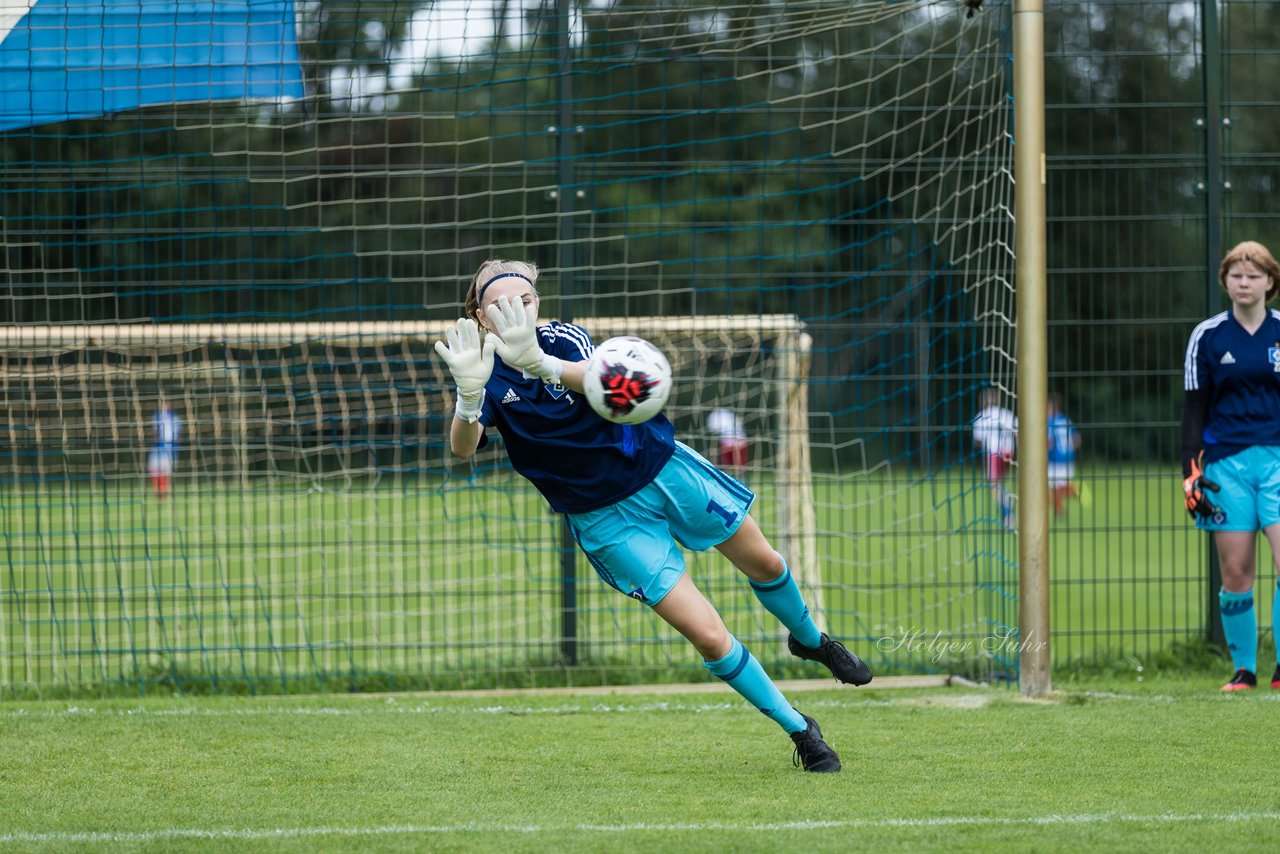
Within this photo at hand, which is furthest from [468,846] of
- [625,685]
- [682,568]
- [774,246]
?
[774,246]

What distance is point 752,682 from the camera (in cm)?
474

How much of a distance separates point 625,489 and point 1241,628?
11.1 feet

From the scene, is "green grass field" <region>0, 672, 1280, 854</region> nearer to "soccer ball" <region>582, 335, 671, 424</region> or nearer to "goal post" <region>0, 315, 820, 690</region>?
"goal post" <region>0, 315, 820, 690</region>

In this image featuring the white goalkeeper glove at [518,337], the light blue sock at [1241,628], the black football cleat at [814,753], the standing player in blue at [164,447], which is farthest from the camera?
the standing player in blue at [164,447]

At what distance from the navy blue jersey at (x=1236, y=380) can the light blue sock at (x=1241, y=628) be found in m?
0.68

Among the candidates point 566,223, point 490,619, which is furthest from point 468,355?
point 490,619

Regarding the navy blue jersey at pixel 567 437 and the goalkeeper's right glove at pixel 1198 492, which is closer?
the navy blue jersey at pixel 567 437

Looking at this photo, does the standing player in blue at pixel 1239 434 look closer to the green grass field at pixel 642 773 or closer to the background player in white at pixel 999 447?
the green grass field at pixel 642 773

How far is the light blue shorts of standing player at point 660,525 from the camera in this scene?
470 centimetres

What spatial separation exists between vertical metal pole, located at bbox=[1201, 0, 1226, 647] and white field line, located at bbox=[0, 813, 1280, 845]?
3.53 m

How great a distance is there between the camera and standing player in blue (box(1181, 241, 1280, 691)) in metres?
6.18

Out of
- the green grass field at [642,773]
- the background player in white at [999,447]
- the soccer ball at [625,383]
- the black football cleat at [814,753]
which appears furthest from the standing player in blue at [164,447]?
the background player in white at [999,447]

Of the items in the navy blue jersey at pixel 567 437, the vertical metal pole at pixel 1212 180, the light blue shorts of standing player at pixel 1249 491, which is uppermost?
the vertical metal pole at pixel 1212 180

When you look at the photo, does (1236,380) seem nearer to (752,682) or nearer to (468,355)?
(752,682)
